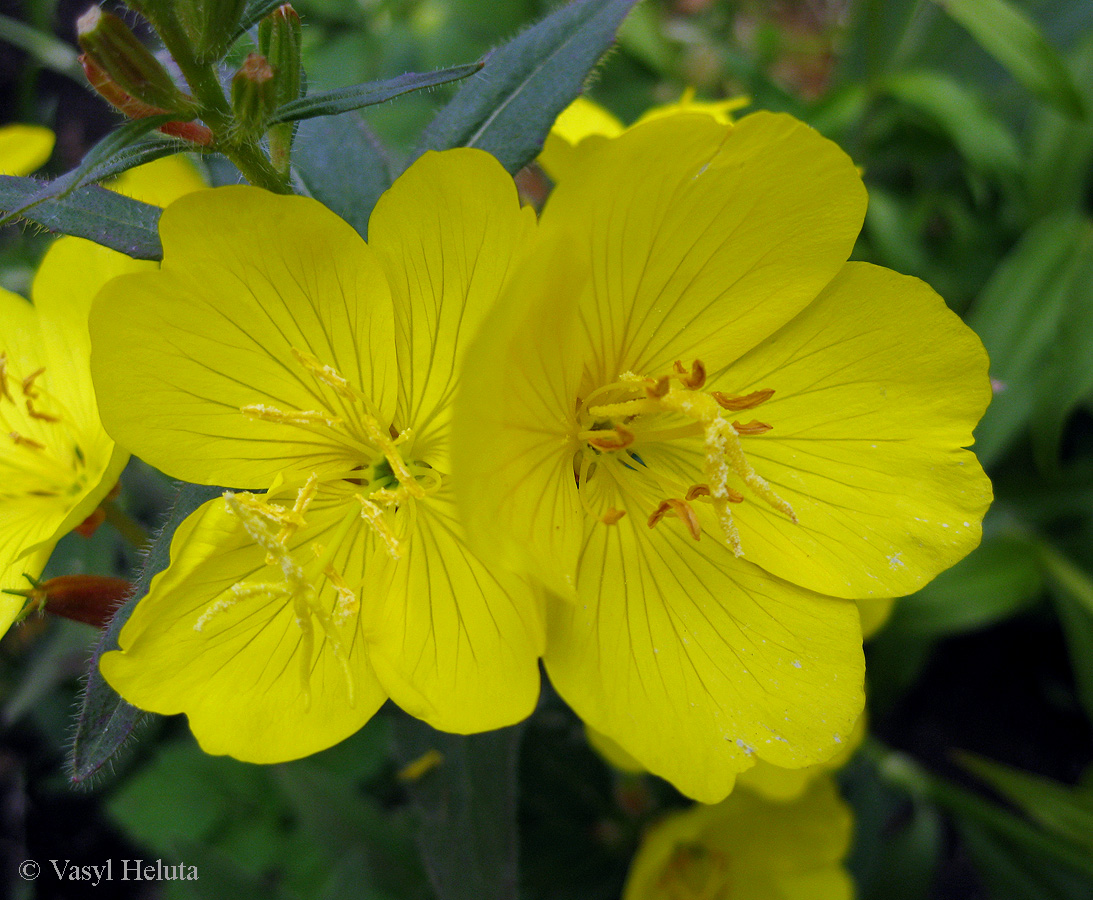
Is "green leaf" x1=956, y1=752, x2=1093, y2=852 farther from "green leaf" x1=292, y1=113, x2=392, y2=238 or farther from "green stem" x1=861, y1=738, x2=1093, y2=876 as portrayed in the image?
"green leaf" x1=292, y1=113, x2=392, y2=238

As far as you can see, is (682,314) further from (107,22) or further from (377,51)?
(377,51)

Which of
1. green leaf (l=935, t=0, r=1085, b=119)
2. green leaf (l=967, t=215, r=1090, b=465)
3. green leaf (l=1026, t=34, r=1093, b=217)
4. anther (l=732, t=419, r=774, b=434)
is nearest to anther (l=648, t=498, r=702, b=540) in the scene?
anther (l=732, t=419, r=774, b=434)

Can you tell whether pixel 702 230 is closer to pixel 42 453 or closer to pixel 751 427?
pixel 751 427

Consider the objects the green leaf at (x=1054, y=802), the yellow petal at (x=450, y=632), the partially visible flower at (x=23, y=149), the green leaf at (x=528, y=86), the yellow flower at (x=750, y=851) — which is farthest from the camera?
the green leaf at (x=1054, y=802)

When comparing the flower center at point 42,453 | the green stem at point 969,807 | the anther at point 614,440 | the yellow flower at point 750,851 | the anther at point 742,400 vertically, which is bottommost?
the green stem at point 969,807

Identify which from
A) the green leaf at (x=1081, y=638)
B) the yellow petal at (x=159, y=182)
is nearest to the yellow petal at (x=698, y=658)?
the yellow petal at (x=159, y=182)

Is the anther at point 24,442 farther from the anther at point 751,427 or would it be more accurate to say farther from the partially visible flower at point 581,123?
the anther at point 751,427
